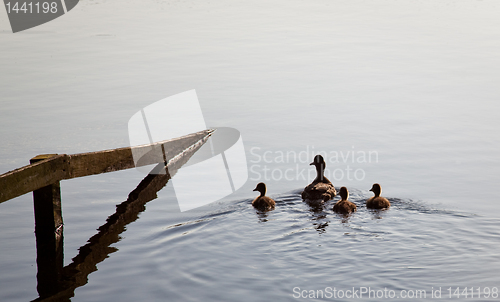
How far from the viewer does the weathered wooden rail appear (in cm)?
696

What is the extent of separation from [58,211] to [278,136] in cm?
627

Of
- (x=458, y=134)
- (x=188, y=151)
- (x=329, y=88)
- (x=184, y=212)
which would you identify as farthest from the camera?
(x=329, y=88)

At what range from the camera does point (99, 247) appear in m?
7.97

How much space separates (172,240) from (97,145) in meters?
4.84

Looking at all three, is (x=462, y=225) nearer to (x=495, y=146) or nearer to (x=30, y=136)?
(x=495, y=146)

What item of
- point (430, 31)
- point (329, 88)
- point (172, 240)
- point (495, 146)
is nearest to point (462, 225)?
point (172, 240)

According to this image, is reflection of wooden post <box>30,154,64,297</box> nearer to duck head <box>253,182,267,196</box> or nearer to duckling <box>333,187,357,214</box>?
duck head <box>253,182,267,196</box>

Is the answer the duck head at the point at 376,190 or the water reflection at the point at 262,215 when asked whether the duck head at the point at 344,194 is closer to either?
the duck head at the point at 376,190

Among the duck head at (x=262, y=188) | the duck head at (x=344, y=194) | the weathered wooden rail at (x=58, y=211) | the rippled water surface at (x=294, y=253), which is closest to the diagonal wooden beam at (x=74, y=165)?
the weathered wooden rail at (x=58, y=211)

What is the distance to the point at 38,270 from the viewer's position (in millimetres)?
7316

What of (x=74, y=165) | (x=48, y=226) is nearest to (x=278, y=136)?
(x=74, y=165)

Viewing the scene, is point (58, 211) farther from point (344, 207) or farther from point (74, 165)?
point (344, 207)

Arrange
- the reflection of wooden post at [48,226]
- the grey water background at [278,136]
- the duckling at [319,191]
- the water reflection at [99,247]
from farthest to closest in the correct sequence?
the duckling at [319,191]
the reflection of wooden post at [48,226]
the grey water background at [278,136]
the water reflection at [99,247]

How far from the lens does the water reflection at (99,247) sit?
6898 millimetres
